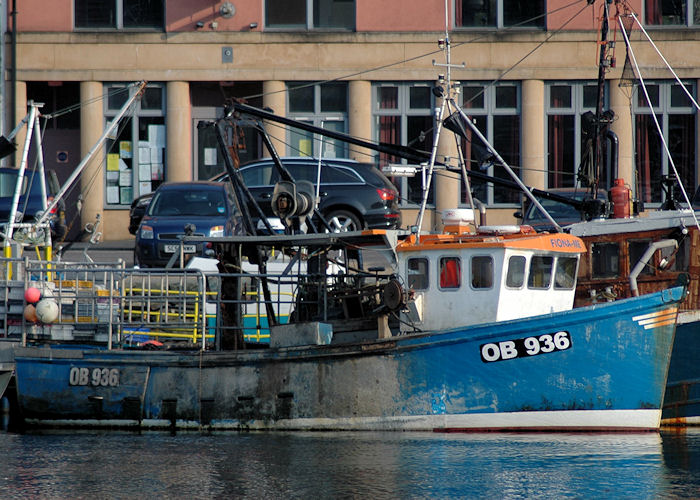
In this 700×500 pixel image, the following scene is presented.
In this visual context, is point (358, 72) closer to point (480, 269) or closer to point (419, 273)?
point (419, 273)

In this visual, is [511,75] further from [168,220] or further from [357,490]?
[357,490]

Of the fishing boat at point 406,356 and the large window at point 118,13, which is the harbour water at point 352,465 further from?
the large window at point 118,13

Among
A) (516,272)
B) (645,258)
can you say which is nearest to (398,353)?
(516,272)

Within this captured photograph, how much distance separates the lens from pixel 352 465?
14.3 m

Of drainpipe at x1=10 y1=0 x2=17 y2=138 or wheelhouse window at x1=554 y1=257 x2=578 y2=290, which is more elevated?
drainpipe at x1=10 y1=0 x2=17 y2=138

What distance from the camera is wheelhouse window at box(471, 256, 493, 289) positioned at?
16312 mm

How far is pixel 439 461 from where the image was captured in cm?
1456

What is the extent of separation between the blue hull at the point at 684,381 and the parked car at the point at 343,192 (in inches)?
377

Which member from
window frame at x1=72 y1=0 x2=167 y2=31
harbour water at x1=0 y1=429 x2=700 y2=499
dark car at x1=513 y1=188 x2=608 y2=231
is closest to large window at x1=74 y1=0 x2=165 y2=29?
window frame at x1=72 y1=0 x2=167 y2=31

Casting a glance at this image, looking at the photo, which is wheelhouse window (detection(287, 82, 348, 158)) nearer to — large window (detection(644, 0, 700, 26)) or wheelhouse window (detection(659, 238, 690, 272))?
large window (detection(644, 0, 700, 26))

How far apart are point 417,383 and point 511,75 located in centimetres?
1808

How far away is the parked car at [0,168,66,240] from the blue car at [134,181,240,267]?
2.61 meters

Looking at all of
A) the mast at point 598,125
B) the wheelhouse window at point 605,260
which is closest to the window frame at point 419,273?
the wheelhouse window at point 605,260

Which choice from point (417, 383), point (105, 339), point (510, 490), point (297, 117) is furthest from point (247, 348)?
point (297, 117)
